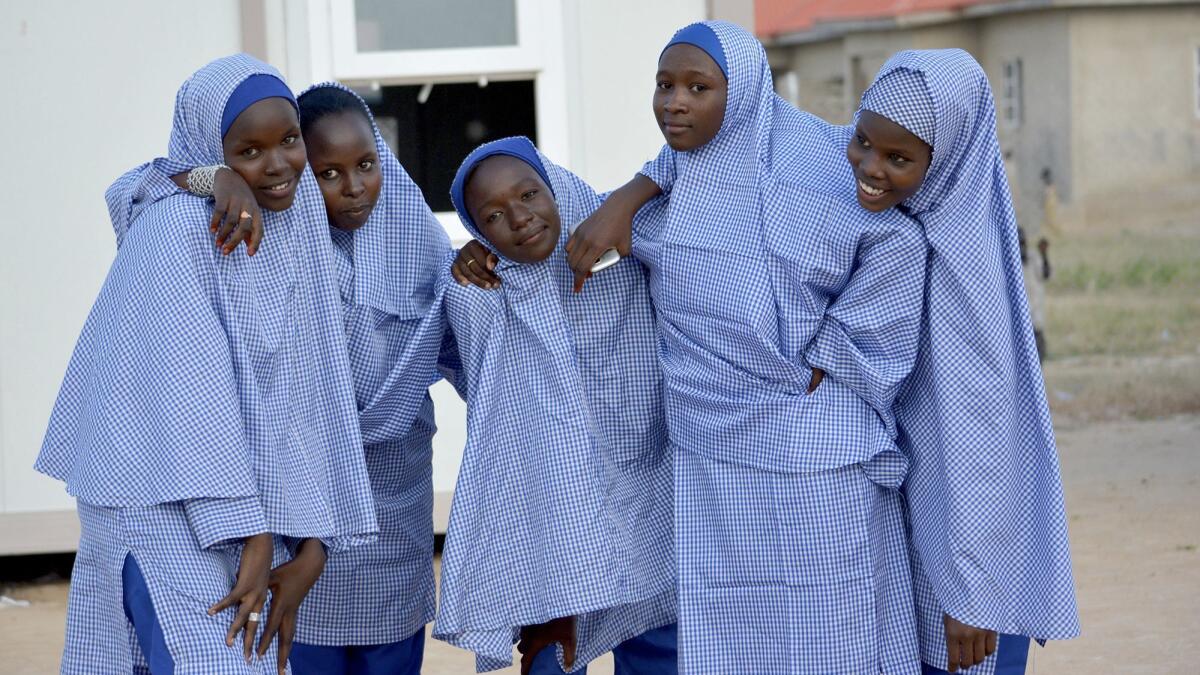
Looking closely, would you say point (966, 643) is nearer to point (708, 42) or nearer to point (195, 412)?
point (708, 42)

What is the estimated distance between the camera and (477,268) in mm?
3055

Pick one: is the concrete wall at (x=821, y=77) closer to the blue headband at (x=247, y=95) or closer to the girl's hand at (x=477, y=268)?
the girl's hand at (x=477, y=268)

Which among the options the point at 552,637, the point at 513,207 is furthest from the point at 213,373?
the point at 552,637

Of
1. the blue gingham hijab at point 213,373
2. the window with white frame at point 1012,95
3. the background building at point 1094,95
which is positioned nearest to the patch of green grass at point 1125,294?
the background building at point 1094,95

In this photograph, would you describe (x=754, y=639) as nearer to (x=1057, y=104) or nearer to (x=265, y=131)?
(x=265, y=131)

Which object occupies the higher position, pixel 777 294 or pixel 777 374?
pixel 777 294

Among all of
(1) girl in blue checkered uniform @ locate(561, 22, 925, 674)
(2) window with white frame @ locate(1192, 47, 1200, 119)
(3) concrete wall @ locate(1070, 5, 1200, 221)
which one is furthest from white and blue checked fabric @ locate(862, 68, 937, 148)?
(2) window with white frame @ locate(1192, 47, 1200, 119)

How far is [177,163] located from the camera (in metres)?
2.78

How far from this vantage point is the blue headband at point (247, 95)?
8.56 ft

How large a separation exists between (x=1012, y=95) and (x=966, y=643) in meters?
17.4

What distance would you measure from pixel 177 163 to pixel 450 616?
3.56 ft

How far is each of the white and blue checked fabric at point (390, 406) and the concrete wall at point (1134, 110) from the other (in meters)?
15.5

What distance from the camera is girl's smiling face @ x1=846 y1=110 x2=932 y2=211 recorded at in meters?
2.68

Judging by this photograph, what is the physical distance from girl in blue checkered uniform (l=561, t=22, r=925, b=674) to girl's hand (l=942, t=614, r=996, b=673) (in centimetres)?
9
